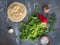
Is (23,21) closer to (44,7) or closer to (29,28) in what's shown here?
(29,28)

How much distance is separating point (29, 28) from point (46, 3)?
0.27 meters

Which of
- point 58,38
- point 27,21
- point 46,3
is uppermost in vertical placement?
point 46,3

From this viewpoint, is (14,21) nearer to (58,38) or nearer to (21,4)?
(21,4)

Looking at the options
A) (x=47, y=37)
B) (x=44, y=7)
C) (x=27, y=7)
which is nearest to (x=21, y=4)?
(x=27, y=7)

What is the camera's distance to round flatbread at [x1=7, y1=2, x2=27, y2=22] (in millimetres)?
1949

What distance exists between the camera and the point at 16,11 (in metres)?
1.95

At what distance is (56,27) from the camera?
199 cm

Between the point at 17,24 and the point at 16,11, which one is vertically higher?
the point at 16,11

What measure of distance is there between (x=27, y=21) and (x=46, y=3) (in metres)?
0.23

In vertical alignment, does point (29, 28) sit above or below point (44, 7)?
below

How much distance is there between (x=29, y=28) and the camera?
1938 mm

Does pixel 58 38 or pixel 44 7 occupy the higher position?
pixel 44 7

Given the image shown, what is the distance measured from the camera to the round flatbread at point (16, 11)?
6.40 feet

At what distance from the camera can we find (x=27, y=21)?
196 centimetres
